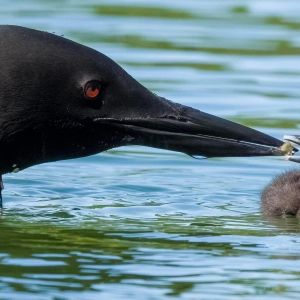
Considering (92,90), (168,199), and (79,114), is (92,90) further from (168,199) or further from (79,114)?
(168,199)

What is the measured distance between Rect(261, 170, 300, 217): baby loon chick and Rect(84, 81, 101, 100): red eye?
1716 millimetres

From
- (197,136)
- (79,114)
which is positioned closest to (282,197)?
(197,136)

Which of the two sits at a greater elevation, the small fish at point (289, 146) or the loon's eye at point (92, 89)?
the loon's eye at point (92, 89)

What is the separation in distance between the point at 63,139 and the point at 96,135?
7.6 inches

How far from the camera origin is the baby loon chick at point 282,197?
10.2 meters

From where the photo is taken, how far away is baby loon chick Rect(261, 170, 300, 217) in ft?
Result: 33.4

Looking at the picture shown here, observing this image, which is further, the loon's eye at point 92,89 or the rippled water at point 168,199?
the loon's eye at point 92,89

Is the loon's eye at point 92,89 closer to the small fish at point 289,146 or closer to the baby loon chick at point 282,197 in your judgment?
the small fish at point 289,146

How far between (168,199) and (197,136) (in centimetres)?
129

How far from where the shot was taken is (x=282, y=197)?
34.0 feet

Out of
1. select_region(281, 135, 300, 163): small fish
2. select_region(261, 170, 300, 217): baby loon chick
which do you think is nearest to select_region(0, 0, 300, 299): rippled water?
select_region(261, 170, 300, 217): baby loon chick

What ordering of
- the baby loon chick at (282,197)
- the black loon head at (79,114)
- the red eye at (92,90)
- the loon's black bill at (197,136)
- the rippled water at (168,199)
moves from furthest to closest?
the baby loon chick at (282,197)
the loon's black bill at (197,136)
the red eye at (92,90)
the black loon head at (79,114)
the rippled water at (168,199)

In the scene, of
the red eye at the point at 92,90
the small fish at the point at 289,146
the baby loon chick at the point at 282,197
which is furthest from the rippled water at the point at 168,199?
the red eye at the point at 92,90

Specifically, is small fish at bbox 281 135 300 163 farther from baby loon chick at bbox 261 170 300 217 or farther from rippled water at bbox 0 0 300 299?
rippled water at bbox 0 0 300 299
